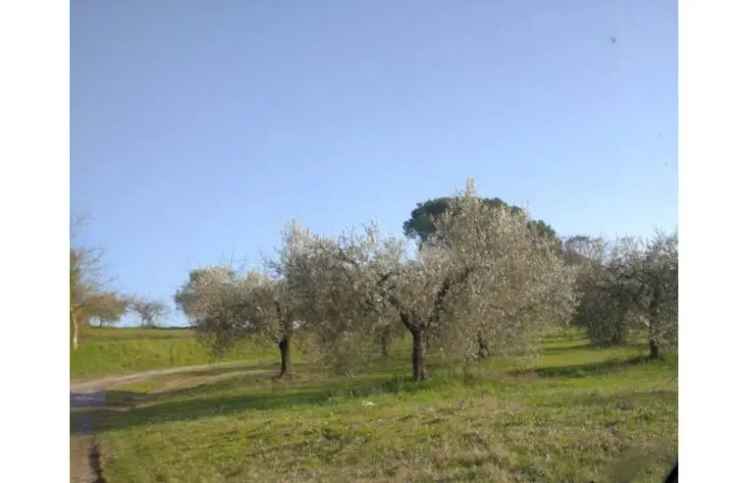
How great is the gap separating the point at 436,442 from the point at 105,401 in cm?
145

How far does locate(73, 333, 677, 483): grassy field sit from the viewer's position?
2623 mm

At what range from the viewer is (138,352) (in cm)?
271

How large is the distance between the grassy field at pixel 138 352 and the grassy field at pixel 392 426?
0.23ft

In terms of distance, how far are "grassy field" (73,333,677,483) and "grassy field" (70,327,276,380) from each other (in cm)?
7

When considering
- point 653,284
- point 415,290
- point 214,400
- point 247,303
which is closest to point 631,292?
point 653,284

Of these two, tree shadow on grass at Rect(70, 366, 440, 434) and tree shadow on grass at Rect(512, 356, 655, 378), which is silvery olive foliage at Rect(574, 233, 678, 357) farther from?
tree shadow on grass at Rect(70, 366, 440, 434)

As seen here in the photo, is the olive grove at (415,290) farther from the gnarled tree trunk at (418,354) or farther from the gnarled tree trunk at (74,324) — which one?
the gnarled tree trunk at (74,324)

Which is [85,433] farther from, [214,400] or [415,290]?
[415,290]

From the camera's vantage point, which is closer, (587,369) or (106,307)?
(106,307)

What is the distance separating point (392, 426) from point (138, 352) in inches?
46.5

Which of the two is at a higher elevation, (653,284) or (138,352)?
(653,284)

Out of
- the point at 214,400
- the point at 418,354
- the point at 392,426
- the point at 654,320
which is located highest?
the point at 654,320

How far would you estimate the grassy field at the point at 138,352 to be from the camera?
2.59 metres
